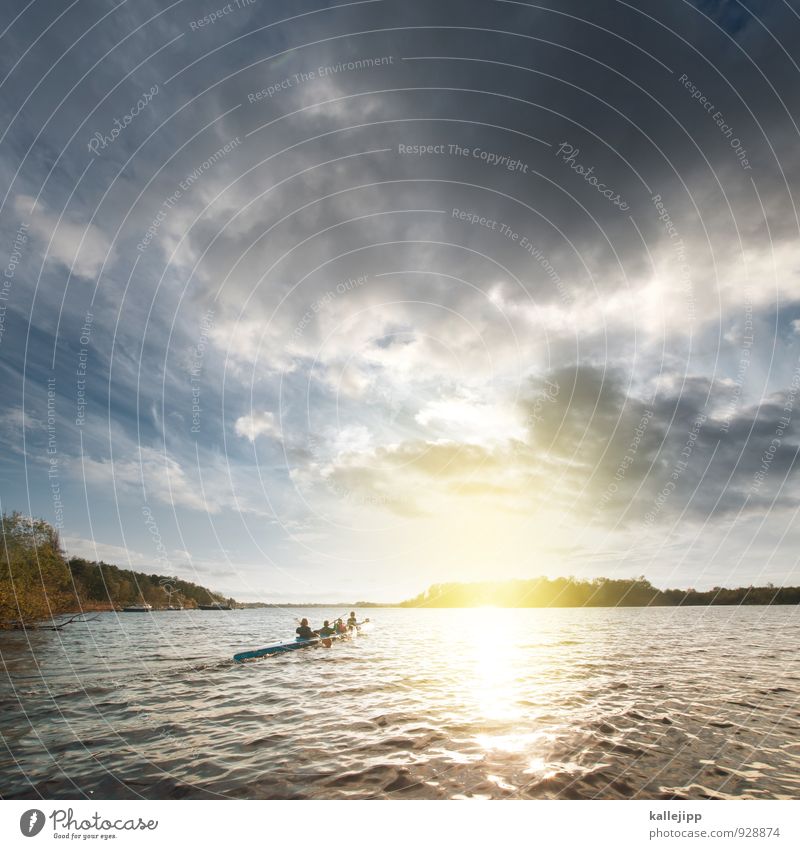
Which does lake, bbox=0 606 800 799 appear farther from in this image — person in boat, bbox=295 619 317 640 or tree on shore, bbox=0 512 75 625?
tree on shore, bbox=0 512 75 625

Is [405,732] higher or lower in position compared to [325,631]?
higher

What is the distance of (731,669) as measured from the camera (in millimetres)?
28469

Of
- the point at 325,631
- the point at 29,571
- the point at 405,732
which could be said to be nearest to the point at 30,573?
the point at 29,571

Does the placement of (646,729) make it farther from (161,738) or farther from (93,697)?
(93,697)

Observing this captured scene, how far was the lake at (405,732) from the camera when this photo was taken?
438 inches

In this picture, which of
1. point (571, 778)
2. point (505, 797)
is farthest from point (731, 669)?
point (505, 797)
